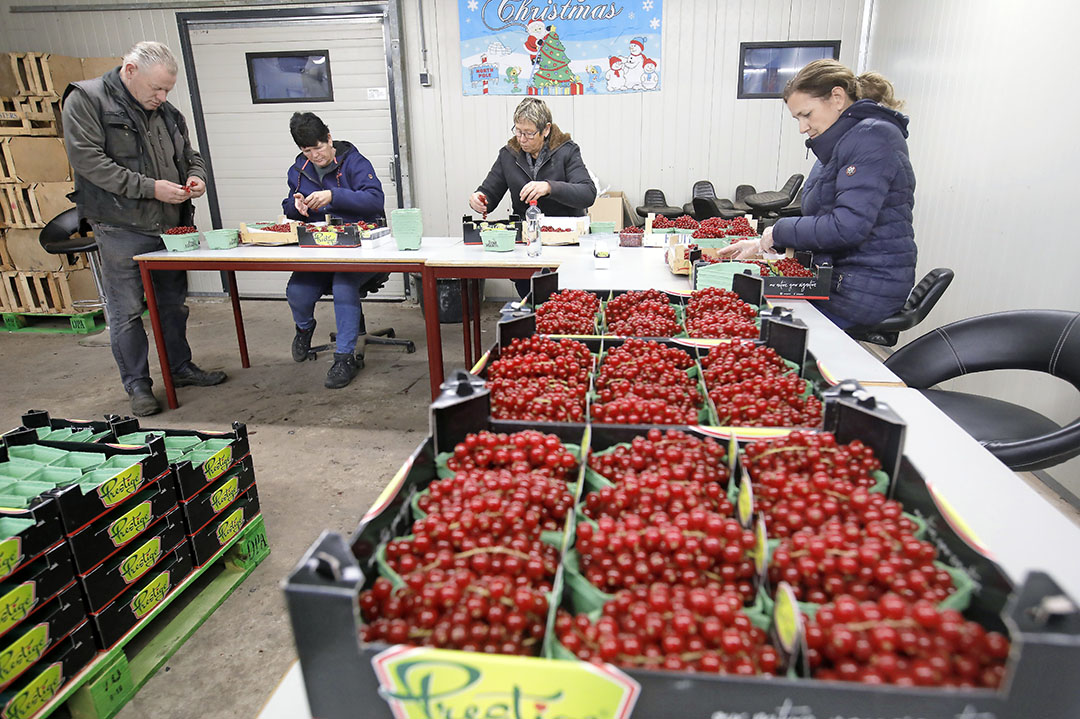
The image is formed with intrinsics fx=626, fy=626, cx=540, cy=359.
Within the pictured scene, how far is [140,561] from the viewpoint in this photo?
1.82 m

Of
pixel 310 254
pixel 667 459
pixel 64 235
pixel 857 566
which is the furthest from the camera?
pixel 64 235

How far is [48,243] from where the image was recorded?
15.8 ft

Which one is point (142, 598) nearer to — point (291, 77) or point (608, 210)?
point (608, 210)

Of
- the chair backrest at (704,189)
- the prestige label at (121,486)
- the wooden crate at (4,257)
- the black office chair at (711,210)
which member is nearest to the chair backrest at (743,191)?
the chair backrest at (704,189)

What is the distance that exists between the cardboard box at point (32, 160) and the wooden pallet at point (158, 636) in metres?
4.84

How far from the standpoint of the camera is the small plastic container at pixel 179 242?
3.55 metres

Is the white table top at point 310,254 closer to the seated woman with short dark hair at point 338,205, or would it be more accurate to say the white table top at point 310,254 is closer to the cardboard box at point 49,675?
the seated woman with short dark hair at point 338,205

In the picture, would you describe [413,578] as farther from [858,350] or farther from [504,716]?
[858,350]

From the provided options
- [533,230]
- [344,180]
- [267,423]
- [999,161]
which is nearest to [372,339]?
[344,180]

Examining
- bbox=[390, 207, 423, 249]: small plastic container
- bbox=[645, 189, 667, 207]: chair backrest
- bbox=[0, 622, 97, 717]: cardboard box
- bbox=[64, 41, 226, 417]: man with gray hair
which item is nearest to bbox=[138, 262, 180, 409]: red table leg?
bbox=[64, 41, 226, 417]: man with gray hair

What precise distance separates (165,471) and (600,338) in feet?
4.59

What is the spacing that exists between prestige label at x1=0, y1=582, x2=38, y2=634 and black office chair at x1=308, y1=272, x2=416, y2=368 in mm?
2978

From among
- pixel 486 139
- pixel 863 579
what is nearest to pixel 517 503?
pixel 863 579

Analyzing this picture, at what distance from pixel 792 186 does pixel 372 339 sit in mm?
3770
